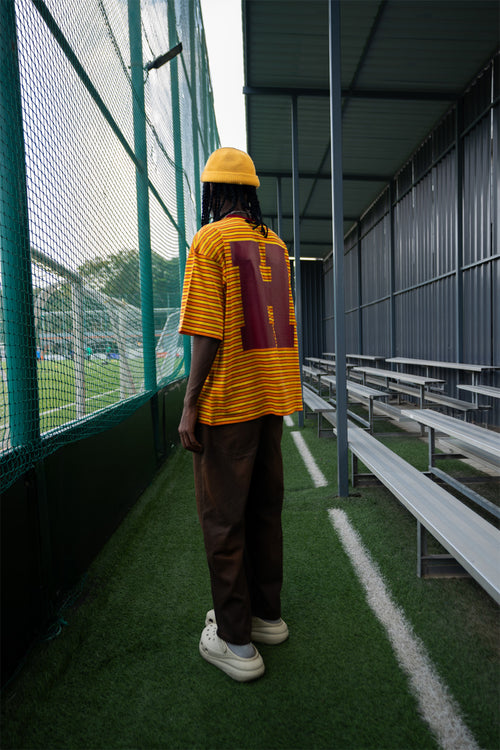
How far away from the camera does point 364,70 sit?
6.69 meters

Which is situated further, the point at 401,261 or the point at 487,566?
the point at 401,261

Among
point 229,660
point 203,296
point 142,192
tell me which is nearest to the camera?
point 203,296

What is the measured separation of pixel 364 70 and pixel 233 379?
6879 millimetres

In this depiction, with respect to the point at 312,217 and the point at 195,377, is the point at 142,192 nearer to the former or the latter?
the point at 195,377

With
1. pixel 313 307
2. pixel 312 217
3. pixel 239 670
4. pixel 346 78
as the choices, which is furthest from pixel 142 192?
pixel 313 307

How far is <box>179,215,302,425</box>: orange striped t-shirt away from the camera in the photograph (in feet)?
5.23

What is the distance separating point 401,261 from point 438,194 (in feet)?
7.37

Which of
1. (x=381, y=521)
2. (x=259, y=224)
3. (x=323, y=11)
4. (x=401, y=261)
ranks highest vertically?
(x=323, y=11)

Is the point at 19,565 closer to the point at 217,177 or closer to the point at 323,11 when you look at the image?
the point at 217,177

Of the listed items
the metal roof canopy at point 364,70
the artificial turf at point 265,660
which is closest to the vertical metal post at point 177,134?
the metal roof canopy at point 364,70

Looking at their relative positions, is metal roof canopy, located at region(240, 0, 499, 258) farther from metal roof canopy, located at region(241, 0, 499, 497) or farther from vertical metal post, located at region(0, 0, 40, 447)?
vertical metal post, located at region(0, 0, 40, 447)

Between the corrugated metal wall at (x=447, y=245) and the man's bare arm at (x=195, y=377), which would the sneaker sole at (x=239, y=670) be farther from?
the corrugated metal wall at (x=447, y=245)

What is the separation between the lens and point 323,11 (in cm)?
554

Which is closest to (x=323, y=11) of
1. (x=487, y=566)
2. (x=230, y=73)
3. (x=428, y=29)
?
(x=428, y=29)
